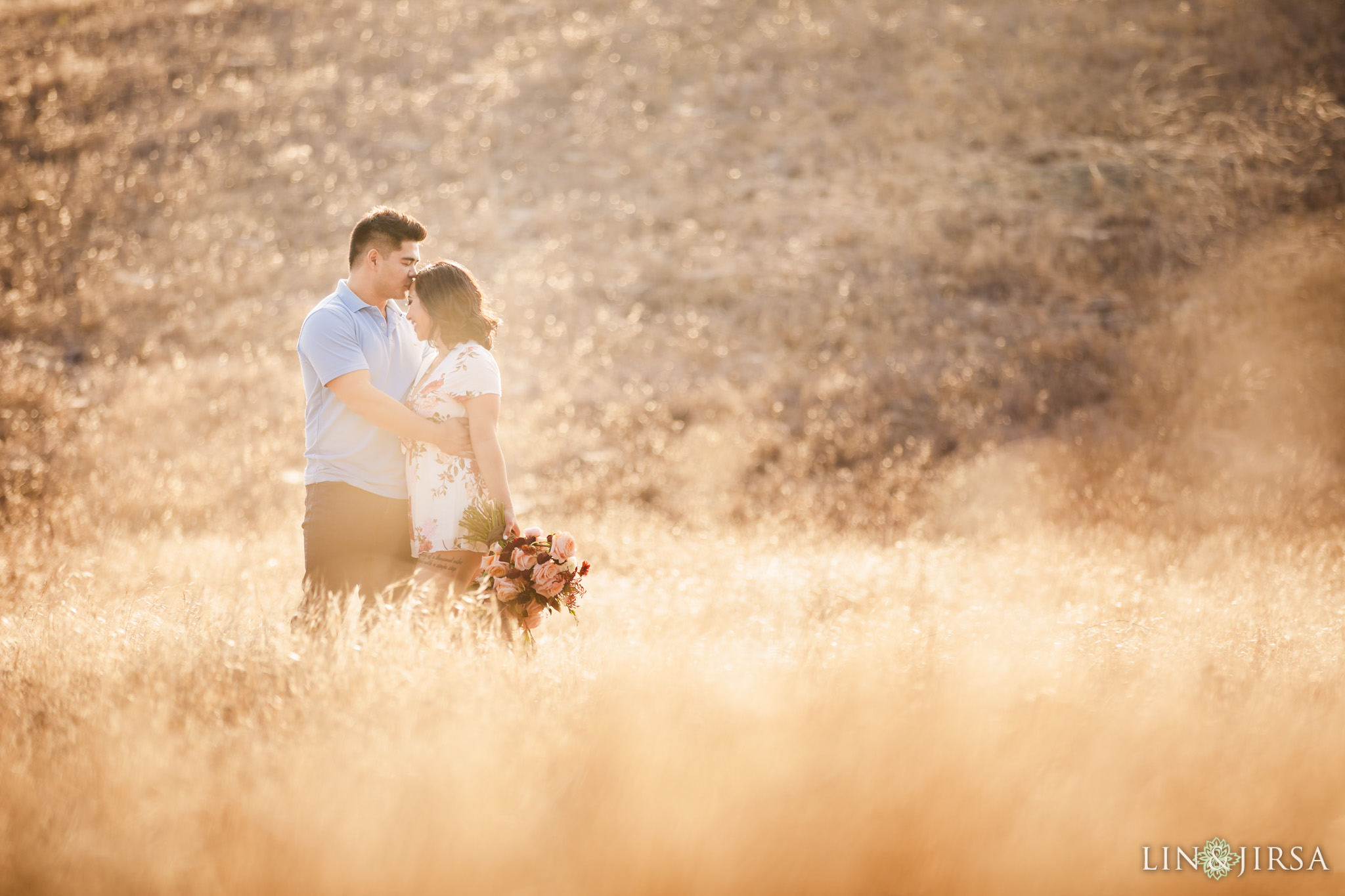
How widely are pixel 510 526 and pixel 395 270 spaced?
1432mm

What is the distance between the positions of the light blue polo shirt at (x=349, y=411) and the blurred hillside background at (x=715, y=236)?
5.06m

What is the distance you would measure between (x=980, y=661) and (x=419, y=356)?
125 inches

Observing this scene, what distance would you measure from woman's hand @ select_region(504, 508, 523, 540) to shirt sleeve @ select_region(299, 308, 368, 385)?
37.4 inches

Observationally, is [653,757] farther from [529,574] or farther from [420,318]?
[420,318]

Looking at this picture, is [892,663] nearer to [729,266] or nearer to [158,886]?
[158,886]

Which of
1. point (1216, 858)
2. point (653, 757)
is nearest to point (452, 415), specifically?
point (653, 757)

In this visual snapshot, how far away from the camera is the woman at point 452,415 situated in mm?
3801

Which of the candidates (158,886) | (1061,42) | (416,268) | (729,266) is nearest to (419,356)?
(416,268)

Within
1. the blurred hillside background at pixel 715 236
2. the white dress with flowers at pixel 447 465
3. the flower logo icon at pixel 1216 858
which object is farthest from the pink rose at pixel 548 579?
the blurred hillside background at pixel 715 236

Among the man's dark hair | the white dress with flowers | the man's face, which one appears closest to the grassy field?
the white dress with flowers

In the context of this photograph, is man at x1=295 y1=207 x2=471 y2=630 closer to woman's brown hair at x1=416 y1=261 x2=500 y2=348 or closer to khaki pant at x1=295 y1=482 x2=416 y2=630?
khaki pant at x1=295 y1=482 x2=416 y2=630

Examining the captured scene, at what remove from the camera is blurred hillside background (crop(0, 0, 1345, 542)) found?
32.7ft

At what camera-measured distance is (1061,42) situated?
59.9 feet

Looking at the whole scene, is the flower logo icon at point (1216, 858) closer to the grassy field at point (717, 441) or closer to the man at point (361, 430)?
the grassy field at point (717, 441)
